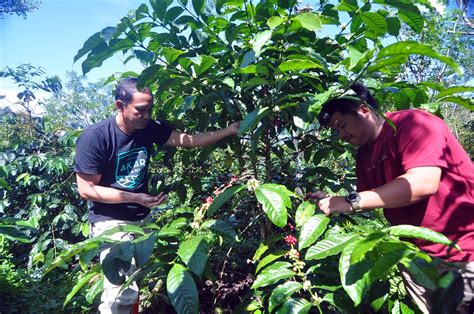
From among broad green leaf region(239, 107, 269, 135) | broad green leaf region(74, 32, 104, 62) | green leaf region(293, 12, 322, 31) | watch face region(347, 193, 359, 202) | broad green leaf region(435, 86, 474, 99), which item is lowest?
watch face region(347, 193, 359, 202)

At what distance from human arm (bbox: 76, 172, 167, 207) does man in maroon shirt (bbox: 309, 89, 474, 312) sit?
40.3 inches

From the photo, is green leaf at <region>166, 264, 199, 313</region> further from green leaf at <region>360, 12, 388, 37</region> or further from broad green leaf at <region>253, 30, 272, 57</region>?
green leaf at <region>360, 12, 388, 37</region>

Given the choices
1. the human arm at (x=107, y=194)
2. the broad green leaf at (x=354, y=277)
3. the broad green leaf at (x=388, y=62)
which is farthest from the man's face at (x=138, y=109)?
the broad green leaf at (x=354, y=277)

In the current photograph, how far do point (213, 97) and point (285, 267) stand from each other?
887 mm

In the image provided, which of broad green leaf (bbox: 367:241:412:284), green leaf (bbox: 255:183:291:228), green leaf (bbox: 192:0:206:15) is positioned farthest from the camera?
green leaf (bbox: 192:0:206:15)

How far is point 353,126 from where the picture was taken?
1539mm

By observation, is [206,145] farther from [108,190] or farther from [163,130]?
[108,190]

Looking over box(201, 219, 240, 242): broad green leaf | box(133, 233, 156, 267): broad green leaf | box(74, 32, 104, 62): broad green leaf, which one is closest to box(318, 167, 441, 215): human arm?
box(201, 219, 240, 242): broad green leaf

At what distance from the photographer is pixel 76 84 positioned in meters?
36.5

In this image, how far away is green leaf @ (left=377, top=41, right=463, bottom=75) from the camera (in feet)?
3.17

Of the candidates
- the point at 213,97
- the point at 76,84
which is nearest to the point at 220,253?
the point at 213,97

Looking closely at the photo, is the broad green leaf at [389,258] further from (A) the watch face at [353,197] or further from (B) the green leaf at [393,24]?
(B) the green leaf at [393,24]

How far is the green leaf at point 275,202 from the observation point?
4.03 feet

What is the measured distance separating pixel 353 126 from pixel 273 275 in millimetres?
719
